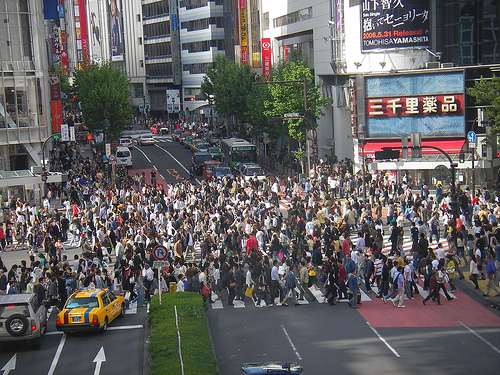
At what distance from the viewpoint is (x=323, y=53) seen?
6288 centimetres

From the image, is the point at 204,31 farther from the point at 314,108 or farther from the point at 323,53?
the point at 314,108

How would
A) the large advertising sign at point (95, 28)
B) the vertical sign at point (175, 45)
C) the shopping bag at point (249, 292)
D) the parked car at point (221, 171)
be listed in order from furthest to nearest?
the large advertising sign at point (95, 28)
the vertical sign at point (175, 45)
the parked car at point (221, 171)
the shopping bag at point (249, 292)

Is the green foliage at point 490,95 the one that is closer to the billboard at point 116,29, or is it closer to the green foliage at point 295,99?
the green foliage at point 295,99

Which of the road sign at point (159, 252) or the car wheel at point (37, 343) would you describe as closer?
the car wheel at point (37, 343)

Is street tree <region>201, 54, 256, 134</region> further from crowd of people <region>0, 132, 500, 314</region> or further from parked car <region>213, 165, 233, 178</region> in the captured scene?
crowd of people <region>0, 132, 500, 314</region>

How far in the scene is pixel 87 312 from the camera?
21.4 meters

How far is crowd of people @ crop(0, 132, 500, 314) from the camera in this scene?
25.0 metres

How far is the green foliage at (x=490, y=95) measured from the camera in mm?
40975

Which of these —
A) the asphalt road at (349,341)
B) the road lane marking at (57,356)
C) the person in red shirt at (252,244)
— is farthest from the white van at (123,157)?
the road lane marking at (57,356)

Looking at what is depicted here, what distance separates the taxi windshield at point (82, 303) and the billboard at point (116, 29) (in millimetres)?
125227

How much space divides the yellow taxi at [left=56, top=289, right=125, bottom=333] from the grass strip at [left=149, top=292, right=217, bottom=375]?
4.50ft

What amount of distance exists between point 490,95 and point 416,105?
6.35 m

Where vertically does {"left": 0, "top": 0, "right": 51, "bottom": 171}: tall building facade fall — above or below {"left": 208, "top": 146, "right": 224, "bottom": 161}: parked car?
above

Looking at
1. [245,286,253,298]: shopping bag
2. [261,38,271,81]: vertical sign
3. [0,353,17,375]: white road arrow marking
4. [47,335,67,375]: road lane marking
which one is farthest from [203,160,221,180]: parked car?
[0,353,17,375]: white road arrow marking
